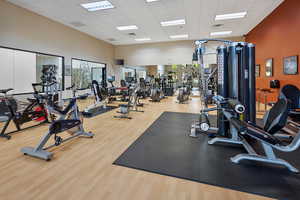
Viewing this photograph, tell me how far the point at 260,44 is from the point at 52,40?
9.09 m

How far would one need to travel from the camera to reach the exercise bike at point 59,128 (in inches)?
95.1

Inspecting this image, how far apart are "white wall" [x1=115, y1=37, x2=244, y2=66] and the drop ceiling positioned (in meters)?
1.99

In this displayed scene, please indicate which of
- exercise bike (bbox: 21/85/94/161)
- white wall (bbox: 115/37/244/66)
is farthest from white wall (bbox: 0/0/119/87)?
exercise bike (bbox: 21/85/94/161)

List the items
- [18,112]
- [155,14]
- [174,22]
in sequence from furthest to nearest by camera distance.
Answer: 1. [174,22]
2. [155,14]
3. [18,112]

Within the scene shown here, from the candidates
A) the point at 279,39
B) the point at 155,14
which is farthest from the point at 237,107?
the point at 155,14

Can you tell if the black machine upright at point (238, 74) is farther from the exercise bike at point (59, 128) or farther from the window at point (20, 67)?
the window at point (20, 67)

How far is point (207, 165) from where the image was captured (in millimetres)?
2180

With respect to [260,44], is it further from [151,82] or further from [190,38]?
[151,82]

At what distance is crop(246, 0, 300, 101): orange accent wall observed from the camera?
15.4ft

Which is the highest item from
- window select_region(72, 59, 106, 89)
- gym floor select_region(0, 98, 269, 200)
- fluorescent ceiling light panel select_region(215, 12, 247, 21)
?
fluorescent ceiling light panel select_region(215, 12, 247, 21)

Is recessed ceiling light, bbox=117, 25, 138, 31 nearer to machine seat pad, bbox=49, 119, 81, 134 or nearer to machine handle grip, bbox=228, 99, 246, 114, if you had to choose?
machine seat pad, bbox=49, 119, 81, 134

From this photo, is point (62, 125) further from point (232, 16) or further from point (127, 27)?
point (232, 16)

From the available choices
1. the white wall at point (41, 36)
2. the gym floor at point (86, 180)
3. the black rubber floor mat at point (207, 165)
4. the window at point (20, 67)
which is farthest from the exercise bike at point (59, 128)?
the white wall at point (41, 36)

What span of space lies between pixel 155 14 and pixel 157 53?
4.84 metres
